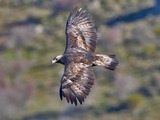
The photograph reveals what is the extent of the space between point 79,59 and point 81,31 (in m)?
2.23

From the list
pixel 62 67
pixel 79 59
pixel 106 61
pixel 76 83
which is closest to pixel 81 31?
pixel 106 61

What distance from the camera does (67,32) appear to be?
70.7 feet

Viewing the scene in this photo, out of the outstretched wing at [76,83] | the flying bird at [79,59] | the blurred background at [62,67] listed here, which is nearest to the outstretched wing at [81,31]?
the flying bird at [79,59]

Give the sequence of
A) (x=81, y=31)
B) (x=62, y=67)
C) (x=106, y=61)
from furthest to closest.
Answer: (x=62, y=67) < (x=81, y=31) < (x=106, y=61)

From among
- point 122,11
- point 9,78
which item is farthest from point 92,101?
point 122,11

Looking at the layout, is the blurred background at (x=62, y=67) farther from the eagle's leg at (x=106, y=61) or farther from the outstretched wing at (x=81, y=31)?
the eagle's leg at (x=106, y=61)

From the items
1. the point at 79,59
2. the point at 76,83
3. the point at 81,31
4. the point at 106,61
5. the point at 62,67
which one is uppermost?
the point at 62,67

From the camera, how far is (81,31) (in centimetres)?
2142

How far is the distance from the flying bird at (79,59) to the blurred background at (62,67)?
98.2ft

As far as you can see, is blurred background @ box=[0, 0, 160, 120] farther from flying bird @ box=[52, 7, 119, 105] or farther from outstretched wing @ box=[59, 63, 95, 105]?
outstretched wing @ box=[59, 63, 95, 105]

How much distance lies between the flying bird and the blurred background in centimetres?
2993

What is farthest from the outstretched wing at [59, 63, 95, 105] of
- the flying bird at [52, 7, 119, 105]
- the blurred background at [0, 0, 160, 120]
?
the blurred background at [0, 0, 160, 120]

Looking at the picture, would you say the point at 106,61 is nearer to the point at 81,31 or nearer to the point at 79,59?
the point at 79,59

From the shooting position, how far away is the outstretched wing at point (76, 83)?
58.4 feet
